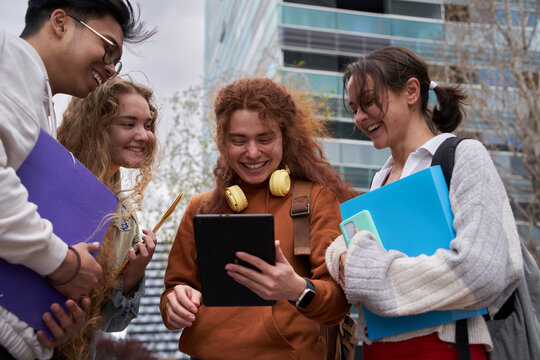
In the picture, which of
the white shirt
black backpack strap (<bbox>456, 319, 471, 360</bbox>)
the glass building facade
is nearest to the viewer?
black backpack strap (<bbox>456, 319, 471, 360</bbox>)

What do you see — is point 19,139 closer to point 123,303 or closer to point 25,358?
point 25,358

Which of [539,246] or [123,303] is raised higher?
[123,303]

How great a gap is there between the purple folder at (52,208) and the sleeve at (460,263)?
106 centimetres

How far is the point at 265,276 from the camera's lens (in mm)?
1967

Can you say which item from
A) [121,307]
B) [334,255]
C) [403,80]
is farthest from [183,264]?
[403,80]

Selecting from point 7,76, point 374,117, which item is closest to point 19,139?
point 7,76

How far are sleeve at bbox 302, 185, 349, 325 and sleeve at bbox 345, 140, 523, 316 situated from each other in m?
0.16

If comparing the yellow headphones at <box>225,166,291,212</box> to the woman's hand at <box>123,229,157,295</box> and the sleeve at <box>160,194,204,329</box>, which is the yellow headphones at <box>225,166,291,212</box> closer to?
the sleeve at <box>160,194,204,329</box>

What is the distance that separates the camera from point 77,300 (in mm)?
2055

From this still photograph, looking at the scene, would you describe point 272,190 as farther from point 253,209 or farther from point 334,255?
point 334,255

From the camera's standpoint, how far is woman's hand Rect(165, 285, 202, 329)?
7.36 ft

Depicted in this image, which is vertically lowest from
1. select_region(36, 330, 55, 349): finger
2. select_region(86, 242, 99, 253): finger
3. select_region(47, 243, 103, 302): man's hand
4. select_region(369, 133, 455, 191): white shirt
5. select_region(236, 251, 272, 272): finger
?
select_region(36, 330, 55, 349): finger

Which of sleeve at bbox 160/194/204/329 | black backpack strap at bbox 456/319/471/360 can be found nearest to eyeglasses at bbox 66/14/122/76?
sleeve at bbox 160/194/204/329

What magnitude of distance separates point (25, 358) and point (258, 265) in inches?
37.0
